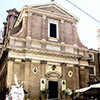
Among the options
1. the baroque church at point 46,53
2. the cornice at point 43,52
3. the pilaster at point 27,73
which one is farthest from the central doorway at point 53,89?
the cornice at point 43,52

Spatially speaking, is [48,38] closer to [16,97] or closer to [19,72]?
[19,72]

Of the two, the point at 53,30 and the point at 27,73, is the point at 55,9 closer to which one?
the point at 53,30

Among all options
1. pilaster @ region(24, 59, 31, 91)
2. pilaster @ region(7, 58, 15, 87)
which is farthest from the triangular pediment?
pilaster @ region(7, 58, 15, 87)

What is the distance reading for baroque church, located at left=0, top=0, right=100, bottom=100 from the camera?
21562 millimetres

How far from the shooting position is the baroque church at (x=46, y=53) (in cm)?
2156

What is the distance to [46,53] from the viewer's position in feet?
74.8

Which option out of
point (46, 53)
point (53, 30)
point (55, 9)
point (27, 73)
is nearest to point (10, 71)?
point (27, 73)

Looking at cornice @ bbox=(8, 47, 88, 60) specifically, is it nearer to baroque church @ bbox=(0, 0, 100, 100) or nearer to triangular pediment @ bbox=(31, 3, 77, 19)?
baroque church @ bbox=(0, 0, 100, 100)

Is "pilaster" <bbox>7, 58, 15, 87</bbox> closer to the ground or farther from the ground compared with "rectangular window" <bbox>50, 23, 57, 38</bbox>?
closer to the ground

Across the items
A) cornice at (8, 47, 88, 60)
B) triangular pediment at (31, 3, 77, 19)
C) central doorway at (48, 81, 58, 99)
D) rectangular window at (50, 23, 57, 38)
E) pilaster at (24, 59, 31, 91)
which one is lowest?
central doorway at (48, 81, 58, 99)

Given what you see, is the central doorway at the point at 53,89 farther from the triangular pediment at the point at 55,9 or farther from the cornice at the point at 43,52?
the triangular pediment at the point at 55,9

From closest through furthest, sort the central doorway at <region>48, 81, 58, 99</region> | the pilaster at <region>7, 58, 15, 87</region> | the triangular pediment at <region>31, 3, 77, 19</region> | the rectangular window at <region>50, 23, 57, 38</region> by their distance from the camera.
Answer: the pilaster at <region>7, 58, 15, 87</region>, the central doorway at <region>48, 81, 58, 99</region>, the rectangular window at <region>50, 23, 57, 38</region>, the triangular pediment at <region>31, 3, 77, 19</region>

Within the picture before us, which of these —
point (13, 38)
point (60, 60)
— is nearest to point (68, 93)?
point (60, 60)

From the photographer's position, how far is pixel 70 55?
78.9 feet
